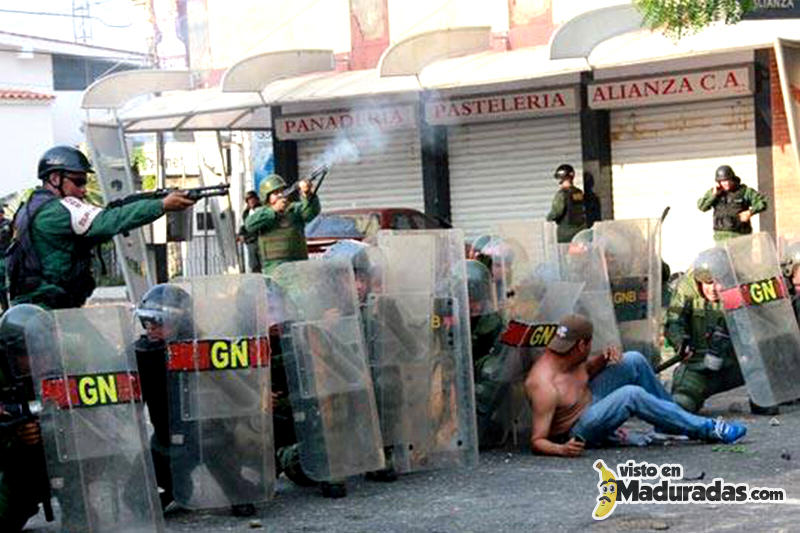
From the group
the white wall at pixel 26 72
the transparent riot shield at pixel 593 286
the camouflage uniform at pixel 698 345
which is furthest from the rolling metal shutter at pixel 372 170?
the white wall at pixel 26 72

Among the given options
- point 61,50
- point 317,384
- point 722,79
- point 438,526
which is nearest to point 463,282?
point 317,384

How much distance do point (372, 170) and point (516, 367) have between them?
48.0 feet

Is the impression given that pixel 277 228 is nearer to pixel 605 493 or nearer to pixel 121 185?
pixel 605 493

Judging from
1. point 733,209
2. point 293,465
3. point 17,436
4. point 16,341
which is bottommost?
point 293,465

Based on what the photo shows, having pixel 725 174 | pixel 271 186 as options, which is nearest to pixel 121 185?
pixel 271 186

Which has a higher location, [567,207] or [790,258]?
[567,207]

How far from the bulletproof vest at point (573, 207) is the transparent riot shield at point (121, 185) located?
257 inches

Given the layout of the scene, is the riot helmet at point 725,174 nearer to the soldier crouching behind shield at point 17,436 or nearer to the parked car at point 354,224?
the parked car at point 354,224

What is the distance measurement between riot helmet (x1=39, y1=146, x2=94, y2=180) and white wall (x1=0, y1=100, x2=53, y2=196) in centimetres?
3203

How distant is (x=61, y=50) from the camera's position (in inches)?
1671

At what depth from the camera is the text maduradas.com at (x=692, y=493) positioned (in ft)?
23.2

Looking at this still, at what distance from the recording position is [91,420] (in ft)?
21.8

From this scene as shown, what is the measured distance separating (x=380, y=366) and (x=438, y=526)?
138 cm

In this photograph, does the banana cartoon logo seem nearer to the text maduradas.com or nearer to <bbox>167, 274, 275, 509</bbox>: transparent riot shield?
the text maduradas.com
